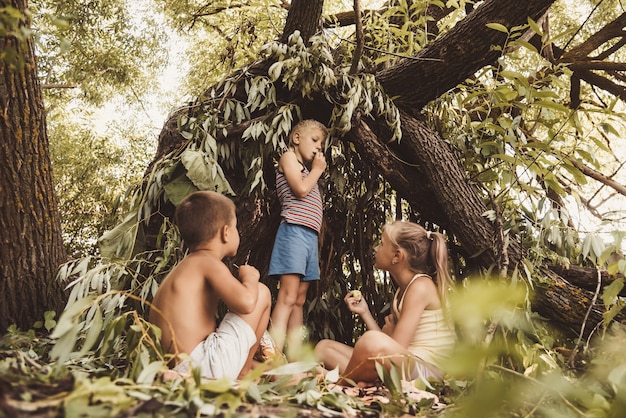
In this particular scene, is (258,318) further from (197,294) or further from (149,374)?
(149,374)

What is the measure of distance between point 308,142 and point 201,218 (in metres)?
1.09

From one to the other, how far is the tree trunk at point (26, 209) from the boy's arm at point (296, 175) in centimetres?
123

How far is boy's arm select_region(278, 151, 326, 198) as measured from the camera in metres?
3.04

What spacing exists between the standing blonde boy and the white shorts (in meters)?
0.73

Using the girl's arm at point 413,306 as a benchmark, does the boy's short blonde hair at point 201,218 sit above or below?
above

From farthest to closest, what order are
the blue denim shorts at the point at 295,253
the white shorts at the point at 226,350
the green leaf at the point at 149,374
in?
the blue denim shorts at the point at 295,253, the white shorts at the point at 226,350, the green leaf at the point at 149,374

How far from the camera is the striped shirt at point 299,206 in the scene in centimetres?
308

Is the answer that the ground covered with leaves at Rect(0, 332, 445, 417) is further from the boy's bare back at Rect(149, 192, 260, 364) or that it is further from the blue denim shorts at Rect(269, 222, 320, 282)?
the blue denim shorts at Rect(269, 222, 320, 282)

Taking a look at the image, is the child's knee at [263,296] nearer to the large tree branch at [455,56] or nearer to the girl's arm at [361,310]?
the girl's arm at [361,310]

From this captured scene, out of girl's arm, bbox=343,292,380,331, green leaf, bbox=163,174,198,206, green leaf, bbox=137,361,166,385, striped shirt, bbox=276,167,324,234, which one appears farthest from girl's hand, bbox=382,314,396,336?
green leaf, bbox=137,361,166,385

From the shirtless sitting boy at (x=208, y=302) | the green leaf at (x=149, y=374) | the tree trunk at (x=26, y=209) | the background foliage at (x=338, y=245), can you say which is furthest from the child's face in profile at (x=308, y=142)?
the green leaf at (x=149, y=374)

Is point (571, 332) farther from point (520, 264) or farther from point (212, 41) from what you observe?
point (212, 41)

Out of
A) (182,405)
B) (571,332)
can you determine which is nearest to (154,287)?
(182,405)

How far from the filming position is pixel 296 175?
120 inches
